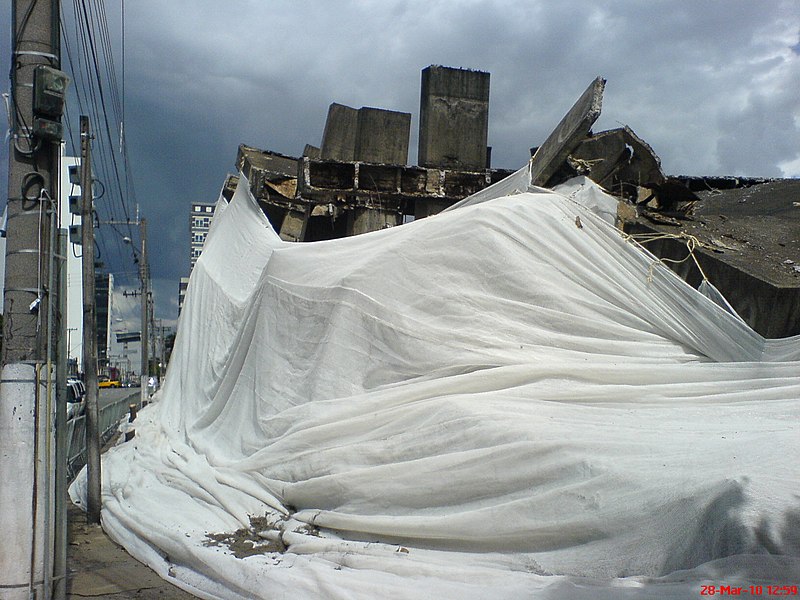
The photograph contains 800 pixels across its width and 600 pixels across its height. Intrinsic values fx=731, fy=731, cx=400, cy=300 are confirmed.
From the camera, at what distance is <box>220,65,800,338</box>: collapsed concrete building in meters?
6.36

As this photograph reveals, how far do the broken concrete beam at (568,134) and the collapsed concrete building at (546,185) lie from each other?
0.05 feet

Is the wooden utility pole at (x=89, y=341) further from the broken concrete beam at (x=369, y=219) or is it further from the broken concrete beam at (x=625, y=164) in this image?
the broken concrete beam at (x=625, y=164)

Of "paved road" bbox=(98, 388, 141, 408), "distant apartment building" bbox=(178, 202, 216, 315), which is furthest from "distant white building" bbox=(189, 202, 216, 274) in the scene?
"paved road" bbox=(98, 388, 141, 408)

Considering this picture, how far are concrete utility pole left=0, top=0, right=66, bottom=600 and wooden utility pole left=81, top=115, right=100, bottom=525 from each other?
2.40m

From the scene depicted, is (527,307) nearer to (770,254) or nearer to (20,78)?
(770,254)

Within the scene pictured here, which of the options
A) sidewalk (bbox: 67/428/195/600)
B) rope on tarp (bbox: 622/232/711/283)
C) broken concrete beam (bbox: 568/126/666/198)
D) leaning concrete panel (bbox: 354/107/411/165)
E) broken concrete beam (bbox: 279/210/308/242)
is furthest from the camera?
broken concrete beam (bbox: 279/210/308/242)

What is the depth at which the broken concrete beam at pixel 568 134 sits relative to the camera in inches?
279

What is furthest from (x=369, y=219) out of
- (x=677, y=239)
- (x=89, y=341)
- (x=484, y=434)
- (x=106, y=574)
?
(x=484, y=434)

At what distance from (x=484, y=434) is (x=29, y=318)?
2776mm

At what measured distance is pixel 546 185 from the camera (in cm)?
812

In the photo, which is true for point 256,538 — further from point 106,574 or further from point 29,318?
point 29,318

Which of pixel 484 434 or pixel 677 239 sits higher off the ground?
pixel 677 239

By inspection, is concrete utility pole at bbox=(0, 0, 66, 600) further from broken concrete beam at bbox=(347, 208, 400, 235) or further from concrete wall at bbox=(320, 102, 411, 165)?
concrete wall at bbox=(320, 102, 411, 165)
